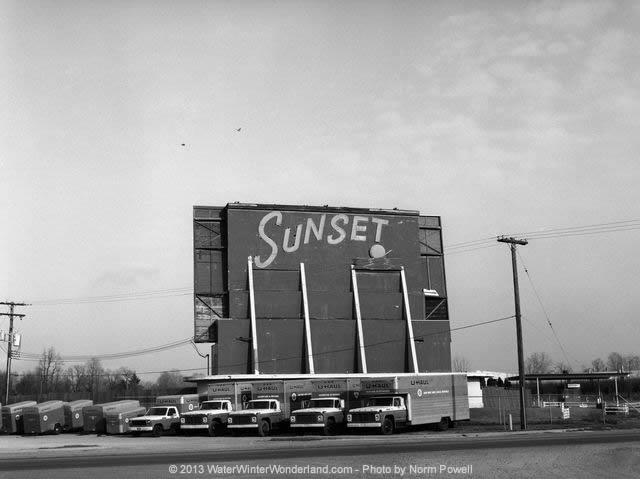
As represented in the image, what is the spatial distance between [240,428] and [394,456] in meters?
18.4

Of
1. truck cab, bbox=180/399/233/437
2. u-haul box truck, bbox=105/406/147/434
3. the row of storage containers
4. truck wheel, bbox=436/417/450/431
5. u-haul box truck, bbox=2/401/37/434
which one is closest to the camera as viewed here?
truck cab, bbox=180/399/233/437

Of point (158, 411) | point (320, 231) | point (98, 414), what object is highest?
point (320, 231)

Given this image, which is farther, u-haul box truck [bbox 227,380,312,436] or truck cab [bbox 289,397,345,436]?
u-haul box truck [bbox 227,380,312,436]

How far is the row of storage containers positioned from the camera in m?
43.9

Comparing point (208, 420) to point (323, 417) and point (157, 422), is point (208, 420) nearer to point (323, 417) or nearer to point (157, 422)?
point (157, 422)

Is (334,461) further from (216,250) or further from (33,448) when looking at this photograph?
(216,250)

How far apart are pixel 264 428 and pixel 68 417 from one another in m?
15.6

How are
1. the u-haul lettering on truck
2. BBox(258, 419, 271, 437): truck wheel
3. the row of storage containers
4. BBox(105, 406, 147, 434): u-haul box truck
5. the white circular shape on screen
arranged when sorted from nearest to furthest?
BBox(258, 419, 271, 437): truck wheel → BBox(105, 406, 147, 434): u-haul box truck → the row of storage containers → the u-haul lettering on truck → the white circular shape on screen

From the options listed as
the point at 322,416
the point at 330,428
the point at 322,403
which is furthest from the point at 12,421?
the point at 330,428

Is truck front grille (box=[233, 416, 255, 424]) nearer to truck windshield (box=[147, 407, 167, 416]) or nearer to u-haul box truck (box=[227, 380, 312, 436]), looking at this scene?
u-haul box truck (box=[227, 380, 312, 436])

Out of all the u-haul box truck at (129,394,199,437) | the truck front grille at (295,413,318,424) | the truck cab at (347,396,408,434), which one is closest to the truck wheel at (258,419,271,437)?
the truck front grille at (295,413,318,424)

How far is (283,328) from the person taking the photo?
56500 millimetres

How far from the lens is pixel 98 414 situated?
4512 cm

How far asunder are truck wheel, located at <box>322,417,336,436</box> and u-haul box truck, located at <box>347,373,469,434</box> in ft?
3.61
